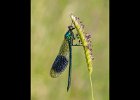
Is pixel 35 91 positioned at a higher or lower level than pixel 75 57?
lower

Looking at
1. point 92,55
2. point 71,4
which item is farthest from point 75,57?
point 71,4
